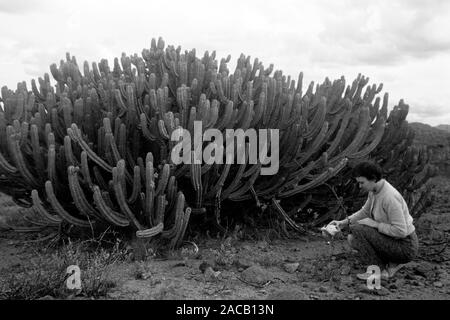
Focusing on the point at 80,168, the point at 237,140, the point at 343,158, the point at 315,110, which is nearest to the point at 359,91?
the point at 315,110

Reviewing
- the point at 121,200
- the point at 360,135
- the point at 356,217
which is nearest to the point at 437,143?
the point at 360,135

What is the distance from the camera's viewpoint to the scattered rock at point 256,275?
591cm

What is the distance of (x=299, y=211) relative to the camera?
872cm

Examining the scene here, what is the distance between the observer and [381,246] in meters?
5.79

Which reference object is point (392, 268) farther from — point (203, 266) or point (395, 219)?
point (203, 266)

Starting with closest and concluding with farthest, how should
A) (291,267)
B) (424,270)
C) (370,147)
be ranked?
1. (424,270)
2. (291,267)
3. (370,147)

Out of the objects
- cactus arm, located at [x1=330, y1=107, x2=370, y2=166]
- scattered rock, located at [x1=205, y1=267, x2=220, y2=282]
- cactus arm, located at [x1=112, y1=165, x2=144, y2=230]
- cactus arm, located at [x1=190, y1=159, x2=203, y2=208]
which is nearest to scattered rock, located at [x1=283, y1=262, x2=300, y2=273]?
scattered rock, located at [x1=205, y1=267, x2=220, y2=282]

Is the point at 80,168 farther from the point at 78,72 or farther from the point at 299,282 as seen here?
the point at 299,282

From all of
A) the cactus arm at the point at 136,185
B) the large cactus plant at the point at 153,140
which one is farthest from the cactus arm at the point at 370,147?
the cactus arm at the point at 136,185

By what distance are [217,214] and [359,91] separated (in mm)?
3297

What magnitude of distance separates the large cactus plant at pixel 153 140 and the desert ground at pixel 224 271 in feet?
1.35

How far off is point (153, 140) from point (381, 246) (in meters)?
3.01

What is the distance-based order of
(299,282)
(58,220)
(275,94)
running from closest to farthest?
(299,282) < (58,220) < (275,94)
